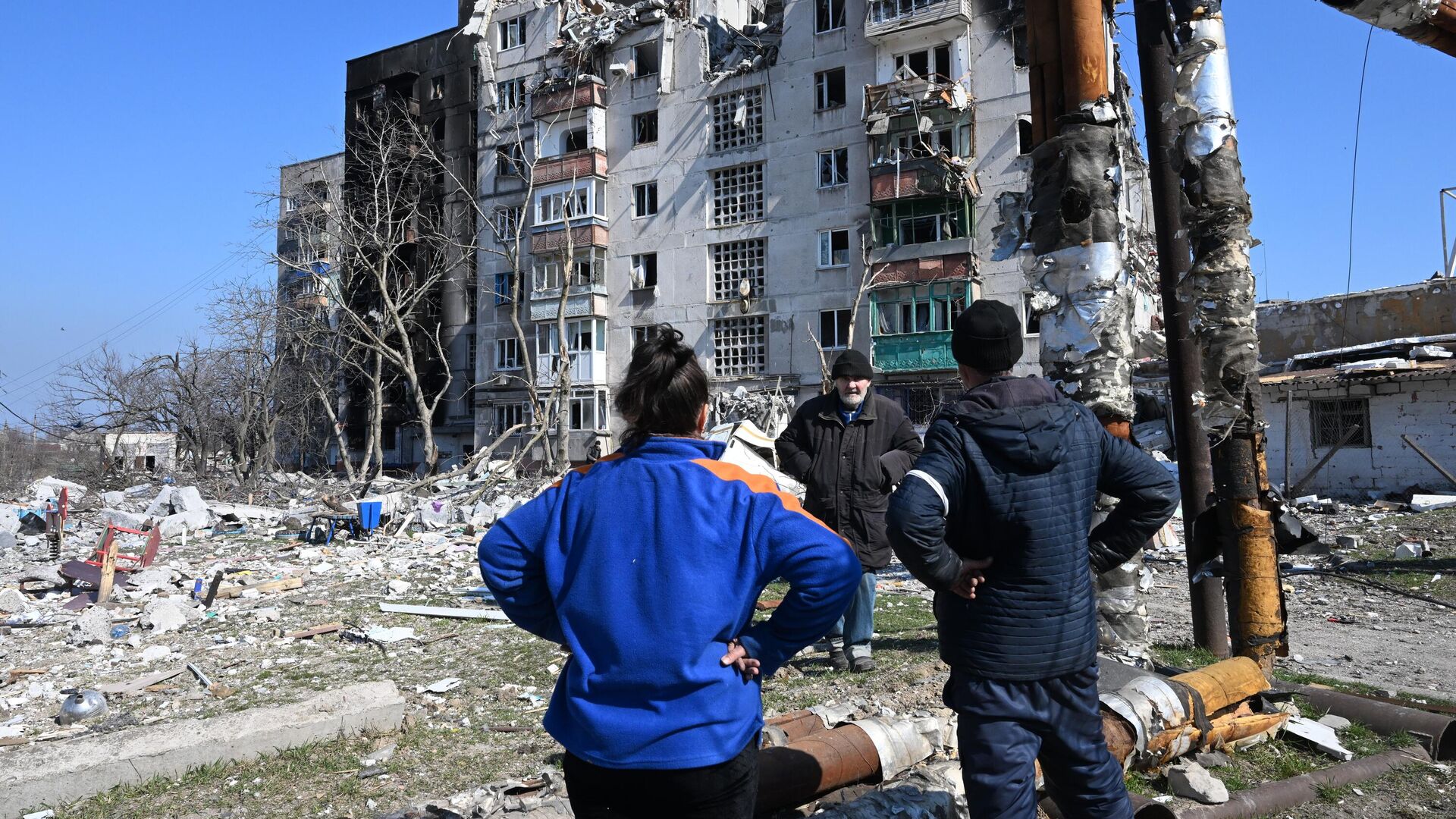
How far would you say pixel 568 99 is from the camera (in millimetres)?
32594

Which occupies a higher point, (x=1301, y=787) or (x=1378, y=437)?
(x=1378, y=437)

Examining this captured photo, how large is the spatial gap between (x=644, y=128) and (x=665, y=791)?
3275 centimetres

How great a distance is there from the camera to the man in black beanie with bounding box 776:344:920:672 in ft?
16.9

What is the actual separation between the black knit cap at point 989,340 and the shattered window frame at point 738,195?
2748 centimetres

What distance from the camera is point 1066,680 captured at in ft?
8.02

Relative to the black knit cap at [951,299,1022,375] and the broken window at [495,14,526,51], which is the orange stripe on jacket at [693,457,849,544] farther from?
the broken window at [495,14,526,51]

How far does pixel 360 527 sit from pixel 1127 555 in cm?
1410

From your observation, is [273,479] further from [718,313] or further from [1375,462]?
[1375,462]

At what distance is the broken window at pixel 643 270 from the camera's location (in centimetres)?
3194

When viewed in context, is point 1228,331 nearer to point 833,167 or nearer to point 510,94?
point 833,167

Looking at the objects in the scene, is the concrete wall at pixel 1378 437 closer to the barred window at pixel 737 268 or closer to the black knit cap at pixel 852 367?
the barred window at pixel 737 268

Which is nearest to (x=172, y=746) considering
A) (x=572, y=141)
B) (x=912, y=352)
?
(x=912, y=352)

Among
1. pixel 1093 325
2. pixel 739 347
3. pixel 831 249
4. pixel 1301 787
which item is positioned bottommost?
pixel 1301 787

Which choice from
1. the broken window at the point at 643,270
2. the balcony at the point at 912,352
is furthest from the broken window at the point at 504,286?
the balcony at the point at 912,352
